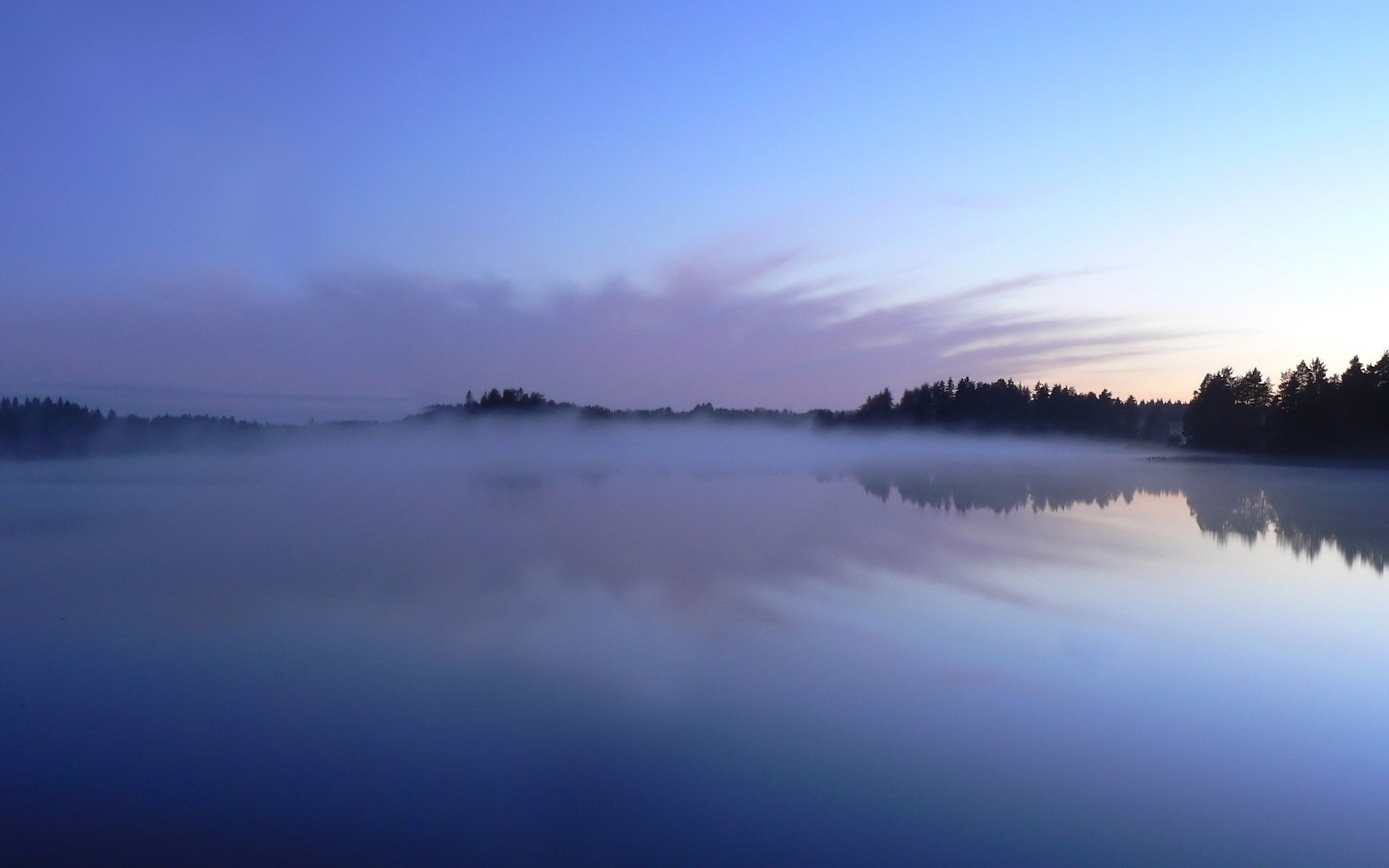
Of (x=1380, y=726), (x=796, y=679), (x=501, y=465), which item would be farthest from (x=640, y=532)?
(x=501, y=465)

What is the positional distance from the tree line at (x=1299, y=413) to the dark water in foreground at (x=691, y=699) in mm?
26364

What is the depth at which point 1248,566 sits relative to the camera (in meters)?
9.30

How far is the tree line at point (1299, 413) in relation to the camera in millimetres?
31997

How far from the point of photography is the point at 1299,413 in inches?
1403

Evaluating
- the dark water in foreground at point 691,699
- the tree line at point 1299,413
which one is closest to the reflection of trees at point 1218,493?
the dark water in foreground at point 691,699

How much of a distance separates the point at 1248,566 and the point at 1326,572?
26.8 inches

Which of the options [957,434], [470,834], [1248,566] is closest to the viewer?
[470,834]

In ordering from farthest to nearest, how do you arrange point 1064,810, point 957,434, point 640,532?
1. point 957,434
2. point 640,532
3. point 1064,810

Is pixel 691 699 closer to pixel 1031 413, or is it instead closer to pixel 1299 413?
pixel 1299 413

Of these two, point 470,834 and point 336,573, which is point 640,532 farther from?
point 470,834

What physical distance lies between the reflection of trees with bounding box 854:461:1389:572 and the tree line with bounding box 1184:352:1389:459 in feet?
12.7

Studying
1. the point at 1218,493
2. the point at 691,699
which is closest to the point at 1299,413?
the point at 1218,493

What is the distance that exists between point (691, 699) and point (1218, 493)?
18711 millimetres

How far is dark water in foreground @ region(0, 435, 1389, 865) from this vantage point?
129 inches
